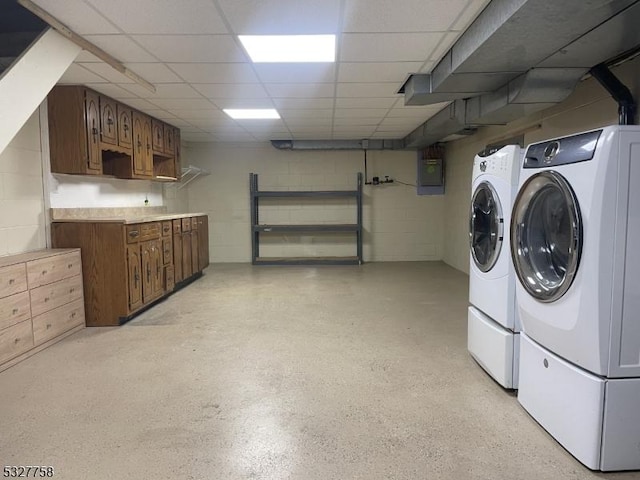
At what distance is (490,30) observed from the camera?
205 centimetres

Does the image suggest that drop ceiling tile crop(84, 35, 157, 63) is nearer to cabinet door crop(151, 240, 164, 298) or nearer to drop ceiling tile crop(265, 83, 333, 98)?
drop ceiling tile crop(265, 83, 333, 98)

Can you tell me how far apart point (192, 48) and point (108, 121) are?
1.75 m

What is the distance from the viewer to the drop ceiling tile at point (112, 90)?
3430 millimetres

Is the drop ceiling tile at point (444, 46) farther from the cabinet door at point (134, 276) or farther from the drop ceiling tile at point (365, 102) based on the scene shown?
the cabinet door at point (134, 276)

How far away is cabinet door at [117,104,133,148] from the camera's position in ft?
13.3

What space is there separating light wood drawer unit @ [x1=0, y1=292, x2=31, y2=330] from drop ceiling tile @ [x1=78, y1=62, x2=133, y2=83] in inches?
70.1

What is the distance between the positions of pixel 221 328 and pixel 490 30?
3.01 m

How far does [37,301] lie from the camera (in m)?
2.89

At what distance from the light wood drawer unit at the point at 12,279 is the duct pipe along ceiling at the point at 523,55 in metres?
3.35

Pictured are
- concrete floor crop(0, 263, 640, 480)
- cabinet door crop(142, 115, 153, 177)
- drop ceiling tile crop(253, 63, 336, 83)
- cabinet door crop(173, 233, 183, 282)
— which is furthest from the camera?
cabinet door crop(173, 233, 183, 282)

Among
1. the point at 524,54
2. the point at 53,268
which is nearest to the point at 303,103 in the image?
the point at 524,54

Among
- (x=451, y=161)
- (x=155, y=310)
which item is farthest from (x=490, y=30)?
(x=451, y=161)

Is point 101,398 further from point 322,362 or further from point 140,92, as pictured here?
point 140,92

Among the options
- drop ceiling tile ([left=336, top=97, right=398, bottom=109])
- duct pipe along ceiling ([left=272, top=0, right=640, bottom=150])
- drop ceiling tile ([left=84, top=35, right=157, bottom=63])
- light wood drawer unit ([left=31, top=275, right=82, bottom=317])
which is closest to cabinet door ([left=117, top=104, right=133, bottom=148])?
drop ceiling tile ([left=84, top=35, right=157, bottom=63])
